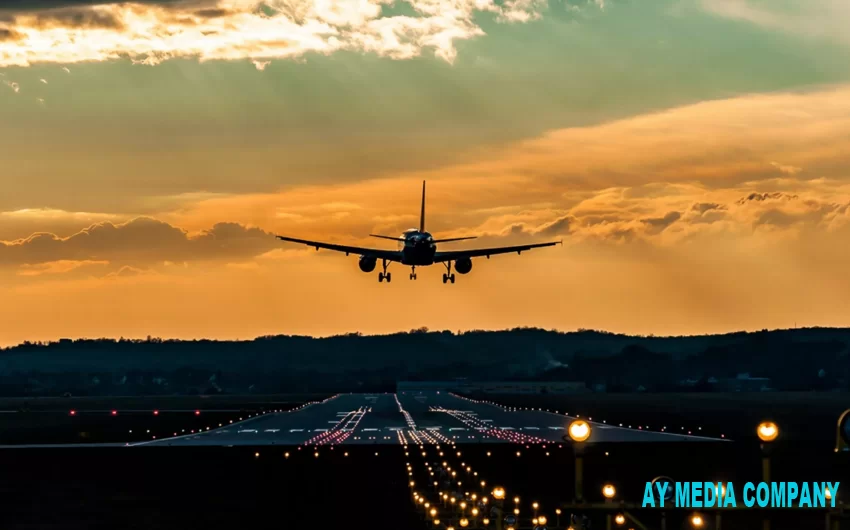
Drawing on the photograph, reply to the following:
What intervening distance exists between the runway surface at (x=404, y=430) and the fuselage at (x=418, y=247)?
559 inches

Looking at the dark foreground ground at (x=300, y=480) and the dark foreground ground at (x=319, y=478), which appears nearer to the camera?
the dark foreground ground at (x=319, y=478)

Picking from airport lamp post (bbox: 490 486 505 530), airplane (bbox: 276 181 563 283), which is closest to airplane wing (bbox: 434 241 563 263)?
airplane (bbox: 276 181 563 283)

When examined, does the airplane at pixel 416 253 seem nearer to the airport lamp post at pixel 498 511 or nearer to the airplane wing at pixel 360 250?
the airplane wing at pixel 360 250

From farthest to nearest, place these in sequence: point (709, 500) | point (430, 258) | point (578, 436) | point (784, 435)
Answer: point (784, 435) < point (430, 258) < point (709, 500) < point (578, 436)

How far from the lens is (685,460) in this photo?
84.1 meters

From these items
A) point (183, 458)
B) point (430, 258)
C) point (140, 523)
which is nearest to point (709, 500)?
point (140, 523)

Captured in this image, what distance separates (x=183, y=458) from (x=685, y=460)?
1314 inches

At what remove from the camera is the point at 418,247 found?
100938mm

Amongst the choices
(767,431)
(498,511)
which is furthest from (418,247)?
(767,431)

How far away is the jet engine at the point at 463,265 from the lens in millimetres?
107750

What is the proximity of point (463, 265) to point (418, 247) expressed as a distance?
8.34 metres

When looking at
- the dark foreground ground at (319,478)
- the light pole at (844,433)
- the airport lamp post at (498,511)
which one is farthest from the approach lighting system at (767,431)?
the airport lamp post at (498,511)

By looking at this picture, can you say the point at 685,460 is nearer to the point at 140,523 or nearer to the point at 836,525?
the point at 140,523

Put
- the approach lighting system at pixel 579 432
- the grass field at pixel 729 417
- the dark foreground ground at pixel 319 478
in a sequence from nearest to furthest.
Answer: the approach lighting system at pixel 579 432 → the dark foreground ground at pixel 319 478 → the grass field at pixel 729 417
